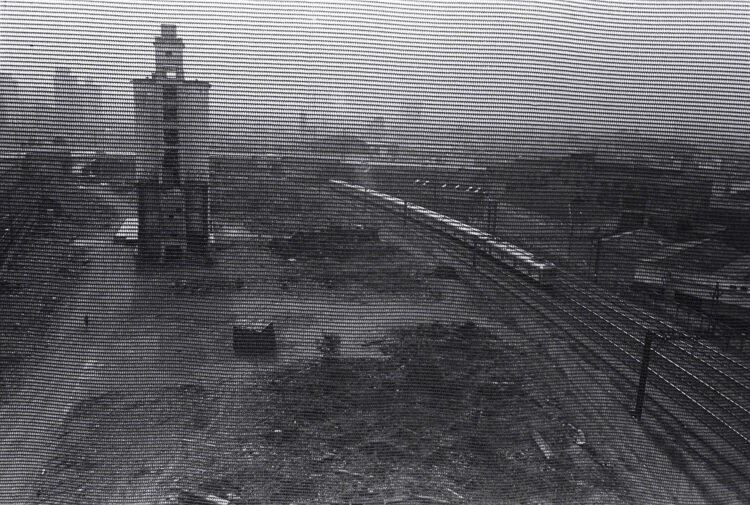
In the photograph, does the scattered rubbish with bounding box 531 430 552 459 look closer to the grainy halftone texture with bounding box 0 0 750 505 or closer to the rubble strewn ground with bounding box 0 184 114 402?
the grainy halftone texture with bounding box 0 0 750 505

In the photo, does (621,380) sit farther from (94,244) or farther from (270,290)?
(94,244)

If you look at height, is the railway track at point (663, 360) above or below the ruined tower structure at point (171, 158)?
below

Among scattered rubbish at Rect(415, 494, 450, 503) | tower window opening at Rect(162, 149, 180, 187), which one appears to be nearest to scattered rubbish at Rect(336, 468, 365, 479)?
scattered rubbish at Rect(415, 494, 450, 503)

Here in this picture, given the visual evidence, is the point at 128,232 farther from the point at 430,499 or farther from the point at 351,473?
the point at 430,499

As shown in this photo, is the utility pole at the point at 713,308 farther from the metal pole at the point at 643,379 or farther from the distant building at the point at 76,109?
the distant building at the point at 76,109


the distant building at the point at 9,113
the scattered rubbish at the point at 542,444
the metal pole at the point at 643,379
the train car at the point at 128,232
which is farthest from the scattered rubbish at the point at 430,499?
the distant building at the point at 9,113

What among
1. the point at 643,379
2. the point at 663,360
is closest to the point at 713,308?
the point at 663,360
